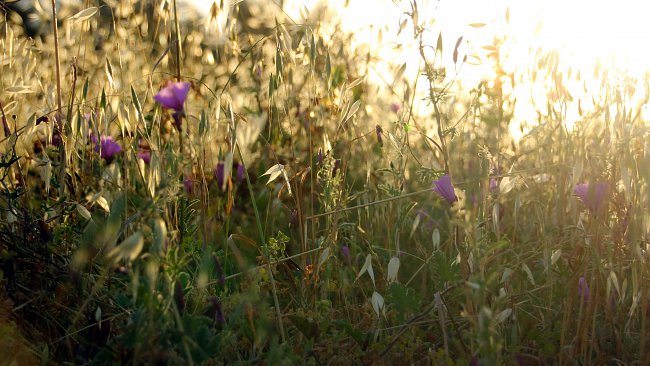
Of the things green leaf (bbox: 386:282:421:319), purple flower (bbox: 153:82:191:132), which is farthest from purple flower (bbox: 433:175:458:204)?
purple flower (bbox: 153:82:191:132)

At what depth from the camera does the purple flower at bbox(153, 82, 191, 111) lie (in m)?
1.18

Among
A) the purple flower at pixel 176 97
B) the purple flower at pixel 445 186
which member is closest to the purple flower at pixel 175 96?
the purple flower at pixel 176 97

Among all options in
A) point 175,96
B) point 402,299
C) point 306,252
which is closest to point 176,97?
point 175,96

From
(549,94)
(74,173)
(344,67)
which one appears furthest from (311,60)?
(344,67)

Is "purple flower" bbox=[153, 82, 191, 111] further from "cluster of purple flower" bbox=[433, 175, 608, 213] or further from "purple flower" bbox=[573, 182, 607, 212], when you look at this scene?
"purple flower" bbox=[573, 182, 607, 212]

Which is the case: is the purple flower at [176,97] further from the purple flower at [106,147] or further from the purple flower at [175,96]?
the purple flower at [106,147]

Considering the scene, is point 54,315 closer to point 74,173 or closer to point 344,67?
point 74,173

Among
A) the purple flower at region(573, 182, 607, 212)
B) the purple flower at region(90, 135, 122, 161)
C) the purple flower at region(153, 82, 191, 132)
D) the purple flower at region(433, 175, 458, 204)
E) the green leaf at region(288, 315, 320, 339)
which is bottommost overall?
the green leaf at region(288, 315, 320, 339)

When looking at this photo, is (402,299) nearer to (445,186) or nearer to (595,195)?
(445,186)

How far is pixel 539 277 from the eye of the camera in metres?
1.76

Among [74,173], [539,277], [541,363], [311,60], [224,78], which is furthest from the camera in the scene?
[224,78]

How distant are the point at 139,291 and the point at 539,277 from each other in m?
1.15

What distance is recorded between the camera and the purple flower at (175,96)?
118 cm

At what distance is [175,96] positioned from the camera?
1.19 meters
